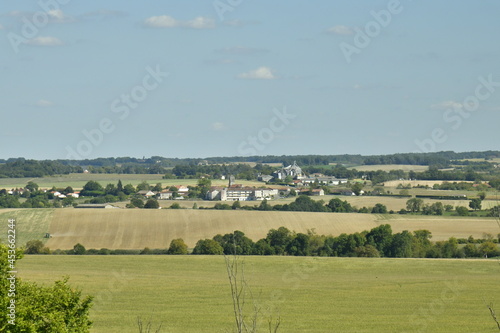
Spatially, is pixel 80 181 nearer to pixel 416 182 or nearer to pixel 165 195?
pixel 165 195

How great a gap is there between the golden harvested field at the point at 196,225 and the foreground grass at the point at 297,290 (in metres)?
9.38

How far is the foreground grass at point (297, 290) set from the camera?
29.6 metres

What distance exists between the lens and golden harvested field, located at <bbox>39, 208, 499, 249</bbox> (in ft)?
205

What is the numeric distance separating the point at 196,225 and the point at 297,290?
29.5 m

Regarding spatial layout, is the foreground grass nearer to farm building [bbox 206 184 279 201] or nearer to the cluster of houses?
farm building [bbox 206 184 279 201]

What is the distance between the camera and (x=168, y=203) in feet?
297

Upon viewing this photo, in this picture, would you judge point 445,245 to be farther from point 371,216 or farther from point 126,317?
point 126,317

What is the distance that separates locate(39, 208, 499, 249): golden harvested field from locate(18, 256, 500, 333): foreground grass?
9382mm

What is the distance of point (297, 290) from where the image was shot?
38.2 m

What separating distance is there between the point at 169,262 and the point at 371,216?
29311 millimetres

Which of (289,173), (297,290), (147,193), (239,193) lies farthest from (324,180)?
(297,290)

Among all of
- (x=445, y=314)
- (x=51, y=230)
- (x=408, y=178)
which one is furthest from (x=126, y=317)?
(x=408, y=178)
